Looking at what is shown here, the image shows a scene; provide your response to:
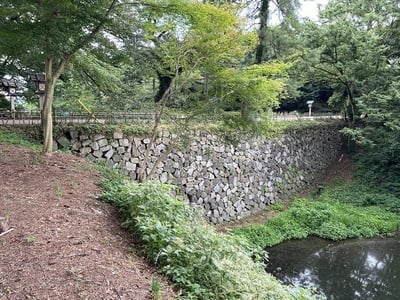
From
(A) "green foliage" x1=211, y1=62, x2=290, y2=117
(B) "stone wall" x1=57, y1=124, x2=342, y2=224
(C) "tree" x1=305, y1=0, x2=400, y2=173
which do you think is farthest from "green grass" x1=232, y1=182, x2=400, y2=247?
(A) "green foliage" x1=211, y1=62, x2=290, y2=117

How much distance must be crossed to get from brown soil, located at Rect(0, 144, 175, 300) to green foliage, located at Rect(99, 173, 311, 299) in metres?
0.18

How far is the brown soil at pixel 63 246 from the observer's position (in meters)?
2.74

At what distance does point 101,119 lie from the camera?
9023mm

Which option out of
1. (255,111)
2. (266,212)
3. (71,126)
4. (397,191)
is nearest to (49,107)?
(71,126)

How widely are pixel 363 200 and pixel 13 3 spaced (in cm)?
1305

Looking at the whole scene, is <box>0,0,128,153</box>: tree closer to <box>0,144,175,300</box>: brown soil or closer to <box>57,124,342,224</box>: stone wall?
<box>0,144,175,300</box>: brown soil

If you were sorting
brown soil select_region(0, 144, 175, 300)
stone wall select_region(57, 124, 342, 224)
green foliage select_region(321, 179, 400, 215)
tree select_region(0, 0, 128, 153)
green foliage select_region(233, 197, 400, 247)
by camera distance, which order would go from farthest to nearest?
green foliage select_region(321, 179, 400, 215) < green foliage select_region(233, 197, 400, 247) < stone wall select_region(57, 124, 342, 224) < tree select_region(0, 0, 128, 153) < brown soil select_region(0, 144, 175, 300)

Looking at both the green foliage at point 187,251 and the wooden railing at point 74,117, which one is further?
the wooden railing at point 74,117

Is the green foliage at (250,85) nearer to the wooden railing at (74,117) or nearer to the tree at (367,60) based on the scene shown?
the wooden railing at (74,117)

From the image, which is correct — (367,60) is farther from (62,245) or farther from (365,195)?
(62,245)

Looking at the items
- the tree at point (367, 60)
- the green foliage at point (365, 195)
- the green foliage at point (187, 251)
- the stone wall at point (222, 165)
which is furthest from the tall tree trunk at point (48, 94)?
the tree at point (367, 60)

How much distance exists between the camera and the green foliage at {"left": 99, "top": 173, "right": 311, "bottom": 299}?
123 inches

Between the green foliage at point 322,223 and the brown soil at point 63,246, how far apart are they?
6.15 m

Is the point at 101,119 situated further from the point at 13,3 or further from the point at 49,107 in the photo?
the point at 13,3
